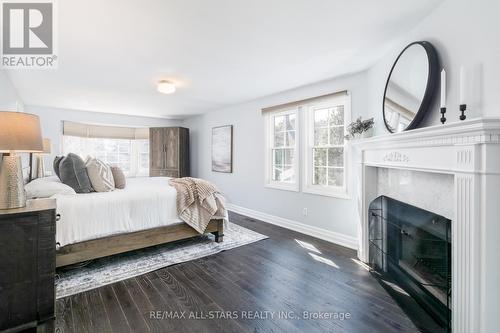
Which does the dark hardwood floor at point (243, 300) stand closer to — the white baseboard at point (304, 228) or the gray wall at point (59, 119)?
the white baseboard at point (304, 228)

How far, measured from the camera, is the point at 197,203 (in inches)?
126

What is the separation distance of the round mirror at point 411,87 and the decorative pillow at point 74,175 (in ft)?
11.1

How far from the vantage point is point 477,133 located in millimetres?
1318

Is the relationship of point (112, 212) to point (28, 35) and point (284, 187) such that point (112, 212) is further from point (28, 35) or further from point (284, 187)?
point (284, 187)

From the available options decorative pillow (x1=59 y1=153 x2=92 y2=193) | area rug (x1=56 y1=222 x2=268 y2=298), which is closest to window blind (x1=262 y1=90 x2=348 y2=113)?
area rug (x1=56 y1=222 x2=268 y2=298)

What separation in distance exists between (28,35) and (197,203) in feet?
7.89

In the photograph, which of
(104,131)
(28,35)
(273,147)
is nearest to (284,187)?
(273,147)

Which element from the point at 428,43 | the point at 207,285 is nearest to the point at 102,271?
the point at 207,285

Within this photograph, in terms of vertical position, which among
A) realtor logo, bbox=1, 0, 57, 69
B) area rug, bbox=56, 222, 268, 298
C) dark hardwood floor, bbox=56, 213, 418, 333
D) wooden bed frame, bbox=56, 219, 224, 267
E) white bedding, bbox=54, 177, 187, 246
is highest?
realtor logo, bbox=1, 0, 57, 69

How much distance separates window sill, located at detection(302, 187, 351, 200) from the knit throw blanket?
1.40 meters

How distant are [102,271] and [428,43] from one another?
3.70 m

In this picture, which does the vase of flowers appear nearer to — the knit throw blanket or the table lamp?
the knit throw blanket

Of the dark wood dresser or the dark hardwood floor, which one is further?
the dark hardwood floor

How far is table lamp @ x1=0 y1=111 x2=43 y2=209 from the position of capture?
1508 mm
